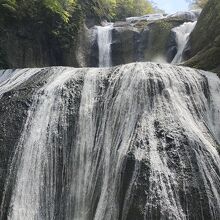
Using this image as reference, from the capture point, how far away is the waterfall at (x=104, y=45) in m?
19.4

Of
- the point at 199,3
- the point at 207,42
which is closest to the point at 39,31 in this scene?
the point at 207,42

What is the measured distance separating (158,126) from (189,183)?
1540 millimetres

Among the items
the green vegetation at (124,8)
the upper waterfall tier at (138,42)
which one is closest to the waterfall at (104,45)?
the upper waterfall tier at (138,42)

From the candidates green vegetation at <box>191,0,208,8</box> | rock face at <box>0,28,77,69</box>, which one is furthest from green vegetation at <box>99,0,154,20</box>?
rock face at <box>0,28,77,69</box>

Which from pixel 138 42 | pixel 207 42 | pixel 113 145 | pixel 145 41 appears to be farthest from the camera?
pixel 138 42

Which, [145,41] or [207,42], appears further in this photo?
[145,41]

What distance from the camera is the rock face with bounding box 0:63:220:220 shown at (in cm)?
757

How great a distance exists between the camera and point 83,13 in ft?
70.9

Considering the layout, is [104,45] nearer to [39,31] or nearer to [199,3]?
[39,31]

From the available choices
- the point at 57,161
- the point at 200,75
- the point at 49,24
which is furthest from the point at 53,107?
the point at 49,24

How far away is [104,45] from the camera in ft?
65.8

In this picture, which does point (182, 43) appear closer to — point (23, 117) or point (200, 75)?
point (200, 75)

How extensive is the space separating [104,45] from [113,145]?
38.7ft

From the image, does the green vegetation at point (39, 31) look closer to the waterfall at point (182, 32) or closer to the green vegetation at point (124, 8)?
the waterfall at point (182, 32)
